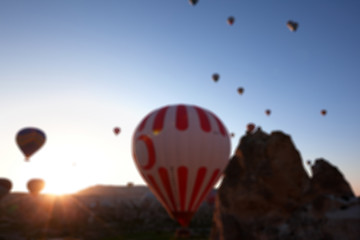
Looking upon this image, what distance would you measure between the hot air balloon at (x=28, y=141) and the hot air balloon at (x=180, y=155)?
18.4 metres

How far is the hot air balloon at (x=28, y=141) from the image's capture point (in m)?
28.9

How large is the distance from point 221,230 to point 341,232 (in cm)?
1238

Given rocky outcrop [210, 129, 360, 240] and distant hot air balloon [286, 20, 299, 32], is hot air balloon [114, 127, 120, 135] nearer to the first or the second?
rocky outcrop [210, 129, 360, 240]

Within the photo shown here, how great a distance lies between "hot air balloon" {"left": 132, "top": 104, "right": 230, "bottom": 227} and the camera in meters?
14.6

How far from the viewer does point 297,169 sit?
19.3 m

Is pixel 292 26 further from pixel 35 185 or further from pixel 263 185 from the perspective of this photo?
pixel 35 185

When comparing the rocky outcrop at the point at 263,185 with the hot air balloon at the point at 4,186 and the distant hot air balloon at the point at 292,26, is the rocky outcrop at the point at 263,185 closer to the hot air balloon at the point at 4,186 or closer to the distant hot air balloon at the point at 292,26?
the distant hot air balloon at the point at 292,26

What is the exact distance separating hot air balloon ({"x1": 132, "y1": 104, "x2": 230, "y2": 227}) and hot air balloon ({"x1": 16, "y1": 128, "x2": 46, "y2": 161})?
18385 millimetres

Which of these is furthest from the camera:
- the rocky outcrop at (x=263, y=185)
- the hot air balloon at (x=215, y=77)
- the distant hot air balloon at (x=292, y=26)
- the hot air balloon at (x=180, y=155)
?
the hot air balloon at (x=215, y=77)

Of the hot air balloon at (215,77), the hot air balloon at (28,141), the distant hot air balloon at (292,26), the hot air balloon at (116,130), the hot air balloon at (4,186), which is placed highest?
the distant hot air balloon at (292,26)

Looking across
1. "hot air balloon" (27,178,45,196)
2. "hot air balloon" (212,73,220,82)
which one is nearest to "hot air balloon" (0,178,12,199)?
"hot air balloon" (27,178,45,196)

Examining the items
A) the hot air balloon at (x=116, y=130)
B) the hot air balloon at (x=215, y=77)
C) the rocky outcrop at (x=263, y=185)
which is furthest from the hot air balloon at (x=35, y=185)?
the rocky outcrop at (x=263, y=185)

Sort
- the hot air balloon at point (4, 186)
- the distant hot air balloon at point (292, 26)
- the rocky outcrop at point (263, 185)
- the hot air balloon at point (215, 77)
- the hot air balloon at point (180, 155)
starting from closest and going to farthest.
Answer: the rocky outcrop at point (263, 185) < the hot air balloon at point (180, 155) < the distant hot air balloon at point (292, 26) < the hot air balloon at point (215, 77) < the hot air balloon at point (4, 186)

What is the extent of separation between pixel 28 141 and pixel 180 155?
2102 centimetres
